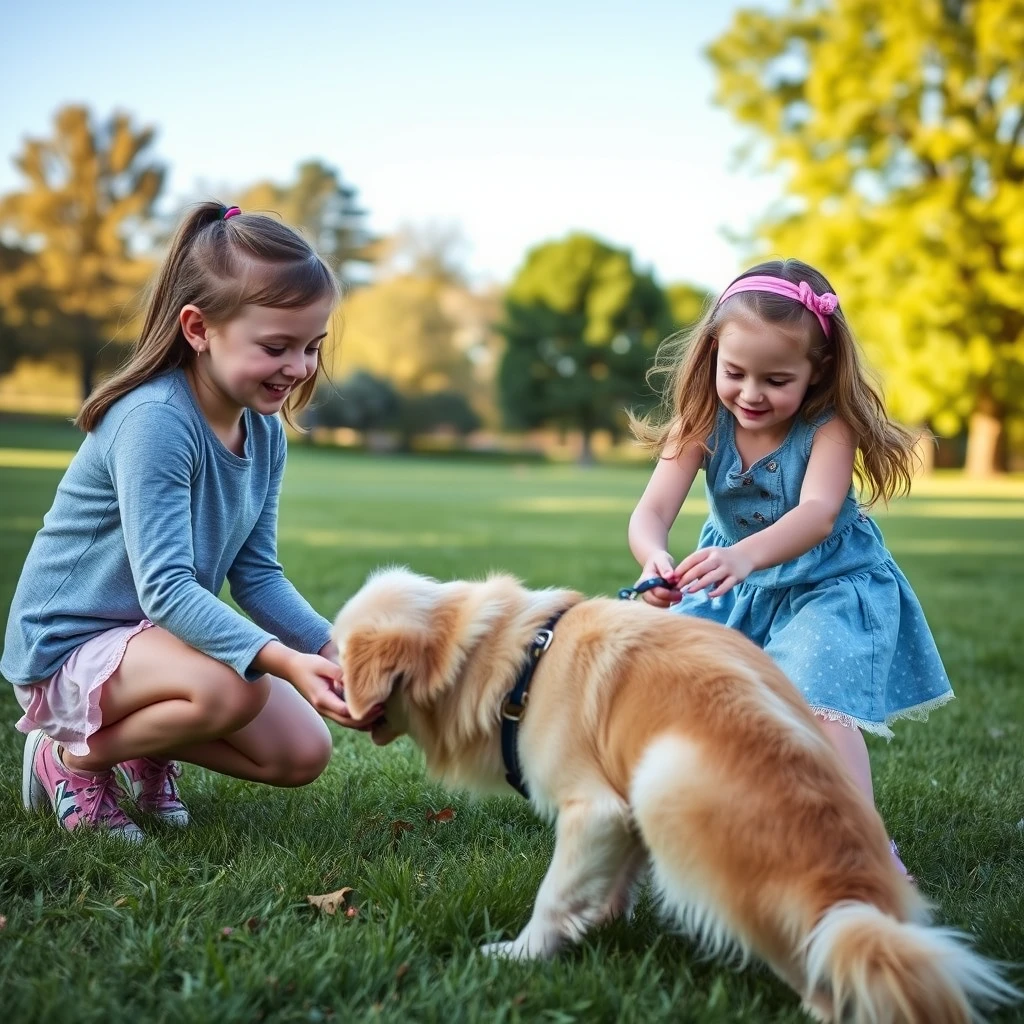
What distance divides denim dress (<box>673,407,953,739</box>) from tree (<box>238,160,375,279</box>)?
65.3 m

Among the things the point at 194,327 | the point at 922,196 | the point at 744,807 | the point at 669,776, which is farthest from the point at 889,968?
the point at 922,196

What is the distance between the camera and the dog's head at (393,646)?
2342 millimetres

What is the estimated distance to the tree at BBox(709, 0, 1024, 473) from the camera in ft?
89.6

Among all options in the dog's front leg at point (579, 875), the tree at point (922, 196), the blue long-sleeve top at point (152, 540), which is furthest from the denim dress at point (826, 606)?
the tree at point (922, 196)

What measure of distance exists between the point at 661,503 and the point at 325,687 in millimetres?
1387

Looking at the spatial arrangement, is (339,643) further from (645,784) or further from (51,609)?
(51,609)

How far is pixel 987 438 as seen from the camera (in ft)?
105

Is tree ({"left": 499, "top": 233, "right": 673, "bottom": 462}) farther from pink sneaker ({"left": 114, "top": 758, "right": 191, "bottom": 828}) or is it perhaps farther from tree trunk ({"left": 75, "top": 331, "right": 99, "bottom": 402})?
pink sneaker ({"left": 114, "top": 758, "right": 191, "bottom": 828})

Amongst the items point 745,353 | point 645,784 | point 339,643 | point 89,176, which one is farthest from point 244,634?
point 89,176

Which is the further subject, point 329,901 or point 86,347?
point 86,347

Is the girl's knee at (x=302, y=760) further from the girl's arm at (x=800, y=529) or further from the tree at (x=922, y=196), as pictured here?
the tree at (x=922, y=196)

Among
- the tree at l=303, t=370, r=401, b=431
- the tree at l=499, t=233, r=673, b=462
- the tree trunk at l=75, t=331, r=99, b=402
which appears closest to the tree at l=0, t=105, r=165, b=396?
the tree trunk at l=75, t=331, r=99, b=402

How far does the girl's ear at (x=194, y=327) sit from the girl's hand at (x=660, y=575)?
1477 mm

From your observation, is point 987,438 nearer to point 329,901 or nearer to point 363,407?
point 363,407
